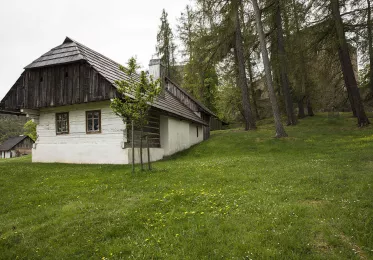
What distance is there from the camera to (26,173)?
1189 cm

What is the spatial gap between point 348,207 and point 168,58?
39.8 meters

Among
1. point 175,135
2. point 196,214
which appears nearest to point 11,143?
point 175,135

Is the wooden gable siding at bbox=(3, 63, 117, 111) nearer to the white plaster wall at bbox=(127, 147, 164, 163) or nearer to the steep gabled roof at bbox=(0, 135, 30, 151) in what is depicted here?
the white plaster wall at bbox=(127, 147, 164, 163)

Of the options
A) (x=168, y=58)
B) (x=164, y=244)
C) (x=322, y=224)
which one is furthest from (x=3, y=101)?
(x=168, y=58)

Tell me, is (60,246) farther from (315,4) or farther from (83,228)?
(315,4)

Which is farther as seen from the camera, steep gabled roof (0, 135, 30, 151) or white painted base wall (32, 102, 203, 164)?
steep gabled roof (0, 135, 30, 151)

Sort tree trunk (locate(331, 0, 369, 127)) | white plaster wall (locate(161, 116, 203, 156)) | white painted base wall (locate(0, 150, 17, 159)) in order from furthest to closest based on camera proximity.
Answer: white painted base wall (locate(0, 150, 17, 159)), white plaster wall (locate(161, 116, 203, 156)), tree trunk (locate(331, 0, 369, 127))

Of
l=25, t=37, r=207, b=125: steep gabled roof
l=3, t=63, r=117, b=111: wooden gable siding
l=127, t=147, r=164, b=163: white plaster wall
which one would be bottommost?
l=127, t=147, r=164, b=163: white plaster wall

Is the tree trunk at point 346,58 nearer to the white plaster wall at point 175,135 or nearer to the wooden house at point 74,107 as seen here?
the white plaster wall at point 175,135

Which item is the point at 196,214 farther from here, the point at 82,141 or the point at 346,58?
the point at 346,58

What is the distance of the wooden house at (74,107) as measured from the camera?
48.1 ft

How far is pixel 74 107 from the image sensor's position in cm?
1608

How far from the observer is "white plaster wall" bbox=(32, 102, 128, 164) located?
14.6 meters

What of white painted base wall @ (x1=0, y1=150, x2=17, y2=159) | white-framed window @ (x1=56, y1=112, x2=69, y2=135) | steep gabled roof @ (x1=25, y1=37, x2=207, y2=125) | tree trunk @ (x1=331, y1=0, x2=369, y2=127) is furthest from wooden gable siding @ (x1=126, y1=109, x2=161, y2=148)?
white painted base wall @ (x1=0, y1=150, x2=17, y2=159)
